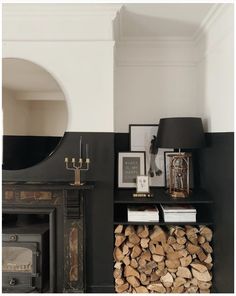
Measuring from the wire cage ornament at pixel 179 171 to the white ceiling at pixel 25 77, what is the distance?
1265 mm

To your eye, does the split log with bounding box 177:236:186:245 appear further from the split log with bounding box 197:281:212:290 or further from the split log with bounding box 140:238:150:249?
the split log with bounding box 197:281:212:290

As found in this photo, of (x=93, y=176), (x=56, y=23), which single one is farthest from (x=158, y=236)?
(x=56, y=23)

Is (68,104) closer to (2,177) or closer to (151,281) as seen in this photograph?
(2,177)

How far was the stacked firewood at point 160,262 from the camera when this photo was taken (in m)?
2.37

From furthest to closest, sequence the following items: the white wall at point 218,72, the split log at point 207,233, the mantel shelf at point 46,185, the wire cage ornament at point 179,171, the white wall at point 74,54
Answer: the wire cage ornament at point 179,171 < the split log at point 207,233 < the white wall at point 74,54 < the mantel shelf at point 46,185 < the white wall at point 218,72

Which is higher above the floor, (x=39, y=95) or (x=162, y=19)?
(x=162, y=19)

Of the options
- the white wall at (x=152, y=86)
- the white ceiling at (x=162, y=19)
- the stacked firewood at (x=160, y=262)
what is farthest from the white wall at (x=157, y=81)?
the stacked firewood at (x=160, y=262)

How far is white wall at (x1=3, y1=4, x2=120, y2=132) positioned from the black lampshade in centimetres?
50

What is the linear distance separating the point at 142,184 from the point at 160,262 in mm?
692

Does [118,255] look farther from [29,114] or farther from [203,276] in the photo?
[29,114]

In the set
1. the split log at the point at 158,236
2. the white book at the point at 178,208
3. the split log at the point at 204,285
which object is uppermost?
the white book at the point at 178,208

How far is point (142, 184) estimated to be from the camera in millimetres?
2518

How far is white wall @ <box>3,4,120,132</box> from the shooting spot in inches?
90.8

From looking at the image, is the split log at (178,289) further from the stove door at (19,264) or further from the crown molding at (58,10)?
the crown molding at (58,10)
